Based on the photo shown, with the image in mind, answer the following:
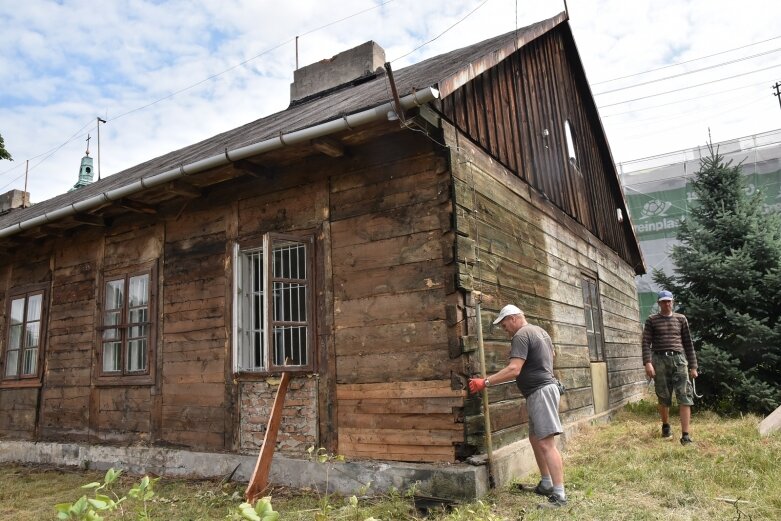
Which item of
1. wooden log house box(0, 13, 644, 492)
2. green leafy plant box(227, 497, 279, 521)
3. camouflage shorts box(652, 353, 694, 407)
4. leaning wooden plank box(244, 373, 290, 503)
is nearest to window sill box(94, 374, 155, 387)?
wooden log house box(0, 13, 644, 492)

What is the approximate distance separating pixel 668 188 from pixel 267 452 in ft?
85.9

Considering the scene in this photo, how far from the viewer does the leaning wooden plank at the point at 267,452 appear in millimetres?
5037

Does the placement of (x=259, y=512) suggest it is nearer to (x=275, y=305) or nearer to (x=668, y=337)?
(x=275, y=305)

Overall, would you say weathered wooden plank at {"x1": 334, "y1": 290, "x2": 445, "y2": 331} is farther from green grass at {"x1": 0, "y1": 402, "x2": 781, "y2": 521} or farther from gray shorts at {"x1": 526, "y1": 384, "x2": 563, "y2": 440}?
green grass at {"x1": 0, "y1": 402, "x2": 781, "y2": 521}

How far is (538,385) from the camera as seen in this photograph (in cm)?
473

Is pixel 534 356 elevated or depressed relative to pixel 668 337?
depressed

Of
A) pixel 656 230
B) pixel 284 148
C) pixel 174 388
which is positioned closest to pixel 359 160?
pixel 284 148

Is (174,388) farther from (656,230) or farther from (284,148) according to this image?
(656,230)

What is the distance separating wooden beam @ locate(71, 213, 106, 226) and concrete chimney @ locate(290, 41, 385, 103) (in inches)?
169

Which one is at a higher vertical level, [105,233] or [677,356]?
[105,233]

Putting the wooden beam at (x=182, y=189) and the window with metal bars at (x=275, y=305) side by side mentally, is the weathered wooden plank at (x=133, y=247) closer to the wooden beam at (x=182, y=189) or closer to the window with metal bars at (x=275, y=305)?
the wooden beam at (x=182, y=189)

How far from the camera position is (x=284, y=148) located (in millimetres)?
5520

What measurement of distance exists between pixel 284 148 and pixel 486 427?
3.16 metres

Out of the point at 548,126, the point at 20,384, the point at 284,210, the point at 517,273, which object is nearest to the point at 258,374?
the point at 284,210
